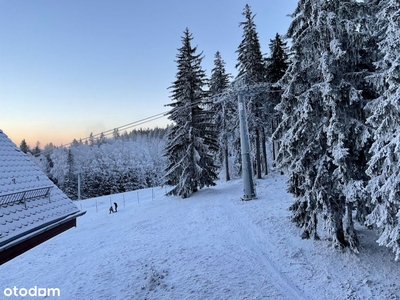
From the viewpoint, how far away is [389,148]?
5969 mm

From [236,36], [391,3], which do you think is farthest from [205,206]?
[236,36]

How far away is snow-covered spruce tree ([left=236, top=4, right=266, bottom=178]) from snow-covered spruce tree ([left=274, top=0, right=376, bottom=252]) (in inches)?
560

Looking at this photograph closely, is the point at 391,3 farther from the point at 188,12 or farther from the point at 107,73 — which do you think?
the point at 107,73

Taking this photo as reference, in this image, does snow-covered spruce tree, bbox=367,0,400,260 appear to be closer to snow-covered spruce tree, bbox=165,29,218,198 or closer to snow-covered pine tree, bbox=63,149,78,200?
snow-covered spruce tree, bbox=165,29,218,198

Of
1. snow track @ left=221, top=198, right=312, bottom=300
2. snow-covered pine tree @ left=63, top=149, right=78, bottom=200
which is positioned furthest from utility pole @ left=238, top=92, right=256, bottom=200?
snow-covered pine tree @ left=63, top=149, right=78, bottom=200

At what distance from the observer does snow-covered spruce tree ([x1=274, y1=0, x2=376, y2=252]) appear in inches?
292

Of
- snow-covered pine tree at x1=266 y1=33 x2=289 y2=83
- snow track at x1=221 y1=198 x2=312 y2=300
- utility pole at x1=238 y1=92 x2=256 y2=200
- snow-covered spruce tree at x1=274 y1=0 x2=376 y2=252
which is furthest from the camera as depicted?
snow-covered pine tree at x1=266 y1=33 x2=289 y2=83

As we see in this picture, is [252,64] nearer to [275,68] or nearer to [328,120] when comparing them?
[275,68]

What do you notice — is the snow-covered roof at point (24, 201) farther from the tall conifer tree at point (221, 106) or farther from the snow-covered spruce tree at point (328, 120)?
the tall conifer tree at point (221, 106)

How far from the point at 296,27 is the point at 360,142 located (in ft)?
16.5

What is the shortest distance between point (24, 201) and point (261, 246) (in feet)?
26.9

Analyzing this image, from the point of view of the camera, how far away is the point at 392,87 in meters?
5.88

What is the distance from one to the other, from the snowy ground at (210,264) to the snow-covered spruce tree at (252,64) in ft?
34.3

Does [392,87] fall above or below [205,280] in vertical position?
above
